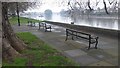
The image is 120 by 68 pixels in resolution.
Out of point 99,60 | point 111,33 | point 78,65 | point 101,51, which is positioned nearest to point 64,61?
point 78,65

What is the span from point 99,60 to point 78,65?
105 cm

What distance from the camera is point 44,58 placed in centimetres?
634

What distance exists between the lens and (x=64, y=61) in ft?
19.3

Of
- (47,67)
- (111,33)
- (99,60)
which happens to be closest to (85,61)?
(99,60)

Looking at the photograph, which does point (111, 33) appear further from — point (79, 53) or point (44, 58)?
point (44, 58)

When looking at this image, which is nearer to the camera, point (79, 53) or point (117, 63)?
point (117, 63)

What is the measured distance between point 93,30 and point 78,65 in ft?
27.6

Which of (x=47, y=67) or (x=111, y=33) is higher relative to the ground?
(x=111, y=33)

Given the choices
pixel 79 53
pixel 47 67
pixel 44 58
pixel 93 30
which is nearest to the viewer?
pixel 47 67

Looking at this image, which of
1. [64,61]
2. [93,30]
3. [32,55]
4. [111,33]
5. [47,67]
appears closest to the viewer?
[47,67]

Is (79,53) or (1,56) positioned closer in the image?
(1,56)

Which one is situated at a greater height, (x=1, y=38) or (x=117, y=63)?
(x=1, y=38)

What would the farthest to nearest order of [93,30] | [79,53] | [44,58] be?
[93,30] < [79,53] < [44,58]

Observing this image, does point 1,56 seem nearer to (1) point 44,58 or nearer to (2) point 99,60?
(1) point 44,58
